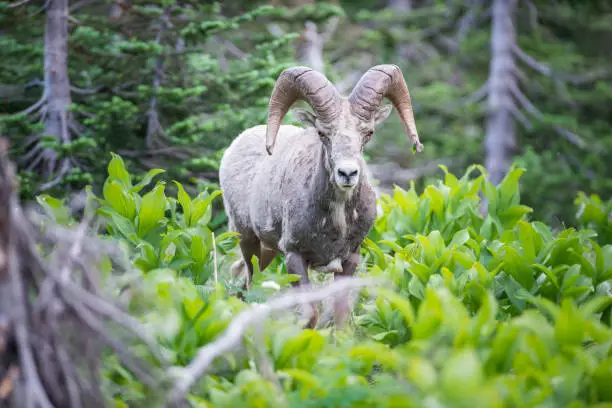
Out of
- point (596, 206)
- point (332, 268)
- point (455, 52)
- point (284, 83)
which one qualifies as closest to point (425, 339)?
point (332, 268)

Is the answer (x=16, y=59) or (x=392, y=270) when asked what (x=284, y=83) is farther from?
(x=16, y=59)

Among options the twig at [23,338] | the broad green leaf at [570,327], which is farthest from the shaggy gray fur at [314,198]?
the twig at [23,338]

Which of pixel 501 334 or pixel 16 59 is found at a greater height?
pixel 16 59

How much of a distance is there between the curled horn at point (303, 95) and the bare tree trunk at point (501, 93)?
436 inches

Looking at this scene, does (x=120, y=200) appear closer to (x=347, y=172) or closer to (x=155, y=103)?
(x=347, y=172)

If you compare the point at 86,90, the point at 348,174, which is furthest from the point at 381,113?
the point at 86,90

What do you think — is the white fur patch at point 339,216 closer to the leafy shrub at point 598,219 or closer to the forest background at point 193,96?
the forest background at point 193,96

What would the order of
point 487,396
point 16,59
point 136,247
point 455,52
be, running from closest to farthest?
point 487,396
point 136,247
point 16,59
point 455,52

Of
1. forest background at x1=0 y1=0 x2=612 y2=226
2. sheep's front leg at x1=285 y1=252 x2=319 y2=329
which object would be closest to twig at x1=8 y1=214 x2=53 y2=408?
sheep's front leg at x1=285 y1=252 x2=319 y2=329

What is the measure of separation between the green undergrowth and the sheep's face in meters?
0.83

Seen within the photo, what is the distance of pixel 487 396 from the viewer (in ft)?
9.78

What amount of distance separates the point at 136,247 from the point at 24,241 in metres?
2.42

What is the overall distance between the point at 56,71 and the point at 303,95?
407 cm

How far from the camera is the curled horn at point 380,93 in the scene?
5695 millimetres
